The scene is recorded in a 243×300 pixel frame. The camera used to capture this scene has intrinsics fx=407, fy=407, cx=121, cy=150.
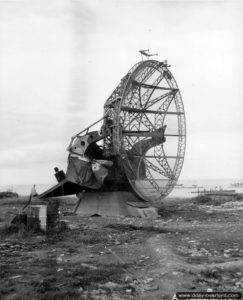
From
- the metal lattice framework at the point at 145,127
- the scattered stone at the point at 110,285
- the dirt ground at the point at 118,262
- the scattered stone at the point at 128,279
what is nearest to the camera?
the dirt ground at the point at 118,262

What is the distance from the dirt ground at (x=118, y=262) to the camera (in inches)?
309

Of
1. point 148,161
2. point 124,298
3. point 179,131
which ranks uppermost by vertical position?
point 179,131

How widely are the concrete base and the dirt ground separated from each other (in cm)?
556

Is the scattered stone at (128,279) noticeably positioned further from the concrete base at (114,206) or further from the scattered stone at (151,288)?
the concrete base at (114,206)

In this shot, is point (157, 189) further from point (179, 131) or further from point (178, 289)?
point (178, 289)

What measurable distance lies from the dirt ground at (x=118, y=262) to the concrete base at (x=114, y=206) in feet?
18.2

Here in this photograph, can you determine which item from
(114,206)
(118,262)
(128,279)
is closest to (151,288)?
(128,279)

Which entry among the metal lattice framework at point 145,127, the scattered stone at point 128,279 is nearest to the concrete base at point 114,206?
the metal lattice framework at point 145,127

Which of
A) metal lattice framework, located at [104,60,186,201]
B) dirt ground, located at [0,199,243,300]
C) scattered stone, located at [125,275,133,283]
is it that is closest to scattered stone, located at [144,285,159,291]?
dirt ground, located at [0,199,243,300]

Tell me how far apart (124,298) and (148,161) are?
16145mm

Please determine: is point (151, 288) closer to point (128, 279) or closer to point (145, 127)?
point (128, 279)

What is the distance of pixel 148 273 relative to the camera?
9.15 m

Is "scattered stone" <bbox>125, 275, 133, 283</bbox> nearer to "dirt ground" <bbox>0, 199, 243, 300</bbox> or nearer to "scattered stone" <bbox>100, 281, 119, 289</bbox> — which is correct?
"dirt ground" <bbox>0, 199, 243, 300</bbox>

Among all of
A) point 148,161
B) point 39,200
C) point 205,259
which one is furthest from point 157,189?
point 205,259
